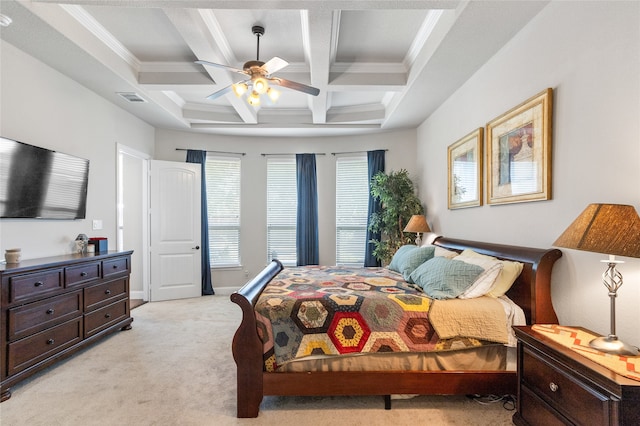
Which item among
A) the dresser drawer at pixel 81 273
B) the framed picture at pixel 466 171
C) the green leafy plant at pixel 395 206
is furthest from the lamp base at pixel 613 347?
the dresser drawer at pixel 81 273

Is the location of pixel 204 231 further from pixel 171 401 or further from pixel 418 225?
pixel 418 225

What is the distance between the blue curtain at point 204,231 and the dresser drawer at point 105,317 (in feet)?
5.46

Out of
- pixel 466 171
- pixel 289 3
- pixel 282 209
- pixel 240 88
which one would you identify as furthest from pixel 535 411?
pixel 282 209

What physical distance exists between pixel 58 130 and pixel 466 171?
4461 millimetres

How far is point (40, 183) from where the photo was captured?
303 cm

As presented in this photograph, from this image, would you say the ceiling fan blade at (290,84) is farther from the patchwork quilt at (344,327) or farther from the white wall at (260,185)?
the white wall at (260,185)

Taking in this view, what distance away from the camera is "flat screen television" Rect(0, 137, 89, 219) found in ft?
8.85

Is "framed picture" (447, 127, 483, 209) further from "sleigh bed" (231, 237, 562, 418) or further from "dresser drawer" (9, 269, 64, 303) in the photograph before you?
"dresser drawer" (9, 269, 64, 303)

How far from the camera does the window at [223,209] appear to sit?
560 centimetres

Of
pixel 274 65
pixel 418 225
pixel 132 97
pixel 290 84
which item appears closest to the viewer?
pixel 274 65

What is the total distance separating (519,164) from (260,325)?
2.39 meters

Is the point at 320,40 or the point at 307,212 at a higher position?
the point at 320,40

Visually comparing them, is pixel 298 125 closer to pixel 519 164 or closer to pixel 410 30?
pixel 410 30

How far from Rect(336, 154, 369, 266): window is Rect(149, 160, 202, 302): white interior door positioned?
250 cm
